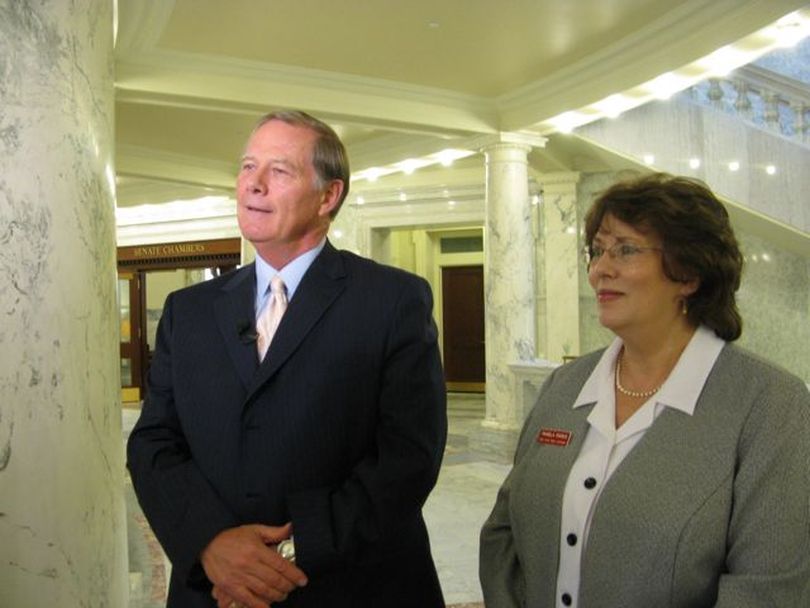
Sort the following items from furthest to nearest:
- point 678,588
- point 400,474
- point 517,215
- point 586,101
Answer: point 517,215, point 586,101, point 400,474, point 678,588

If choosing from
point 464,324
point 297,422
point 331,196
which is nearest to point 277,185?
point 331,196

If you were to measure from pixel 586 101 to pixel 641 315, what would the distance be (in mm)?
6523

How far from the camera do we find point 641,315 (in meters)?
2.13

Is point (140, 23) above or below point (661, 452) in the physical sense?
above

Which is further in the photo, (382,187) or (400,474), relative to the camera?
(382,187)

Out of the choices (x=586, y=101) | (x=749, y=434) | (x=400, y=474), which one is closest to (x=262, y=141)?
(x=400, y=474)

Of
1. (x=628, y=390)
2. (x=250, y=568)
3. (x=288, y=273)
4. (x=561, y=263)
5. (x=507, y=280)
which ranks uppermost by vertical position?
(x=561, y=263)

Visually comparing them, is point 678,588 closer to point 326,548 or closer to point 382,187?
point 326,548

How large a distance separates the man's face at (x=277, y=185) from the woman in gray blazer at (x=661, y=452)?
747 mm

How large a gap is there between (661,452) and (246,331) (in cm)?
104

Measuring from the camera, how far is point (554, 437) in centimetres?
221

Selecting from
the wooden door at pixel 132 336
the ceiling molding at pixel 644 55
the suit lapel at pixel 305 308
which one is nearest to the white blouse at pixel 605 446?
the suit lapel at pixel 305 308

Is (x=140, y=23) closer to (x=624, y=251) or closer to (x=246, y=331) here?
(x=246, y=331)

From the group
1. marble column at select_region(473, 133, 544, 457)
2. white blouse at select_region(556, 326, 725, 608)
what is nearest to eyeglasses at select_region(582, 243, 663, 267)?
white blouse at select_region(556, 326, 725, 608)
